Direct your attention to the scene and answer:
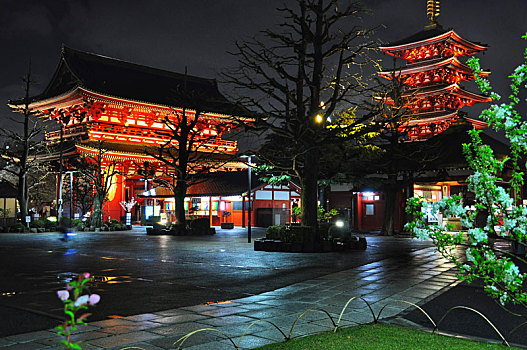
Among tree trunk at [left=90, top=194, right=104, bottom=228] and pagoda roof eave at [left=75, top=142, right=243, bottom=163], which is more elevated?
pagoda roof eave at [left=75, top=142, right=243, bottom=163]

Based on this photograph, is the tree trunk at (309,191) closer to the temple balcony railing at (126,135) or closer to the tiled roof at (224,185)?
the temple balcony railing at (126,135)

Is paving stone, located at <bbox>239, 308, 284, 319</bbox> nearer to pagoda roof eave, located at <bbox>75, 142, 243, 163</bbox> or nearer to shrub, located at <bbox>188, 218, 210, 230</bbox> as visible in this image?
shrub, located at <bbox>188, 218, 210, 230</bbox>

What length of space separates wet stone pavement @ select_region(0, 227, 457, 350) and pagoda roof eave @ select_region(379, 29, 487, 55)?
3392cm

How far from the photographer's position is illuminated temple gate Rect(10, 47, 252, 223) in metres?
37.6

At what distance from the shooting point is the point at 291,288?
32.7ft

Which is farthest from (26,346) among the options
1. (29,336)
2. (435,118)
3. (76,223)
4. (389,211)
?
(435,118)

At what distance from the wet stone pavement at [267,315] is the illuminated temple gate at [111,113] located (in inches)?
1018

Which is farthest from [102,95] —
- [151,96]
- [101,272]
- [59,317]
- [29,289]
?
[59,317]

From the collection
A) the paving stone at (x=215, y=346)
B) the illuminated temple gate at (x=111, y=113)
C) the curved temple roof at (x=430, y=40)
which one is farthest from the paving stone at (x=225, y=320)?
the curved temple roof at (x=430, y=40)

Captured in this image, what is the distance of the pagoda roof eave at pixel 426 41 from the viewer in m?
41.2

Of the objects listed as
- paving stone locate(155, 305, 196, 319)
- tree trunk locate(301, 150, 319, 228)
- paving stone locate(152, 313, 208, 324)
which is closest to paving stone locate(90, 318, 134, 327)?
paving stone locate(152, 313, 208, 324)

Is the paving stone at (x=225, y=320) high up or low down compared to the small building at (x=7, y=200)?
down

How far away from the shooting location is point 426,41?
42.5 m

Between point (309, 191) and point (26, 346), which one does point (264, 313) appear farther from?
point (309, 191)
